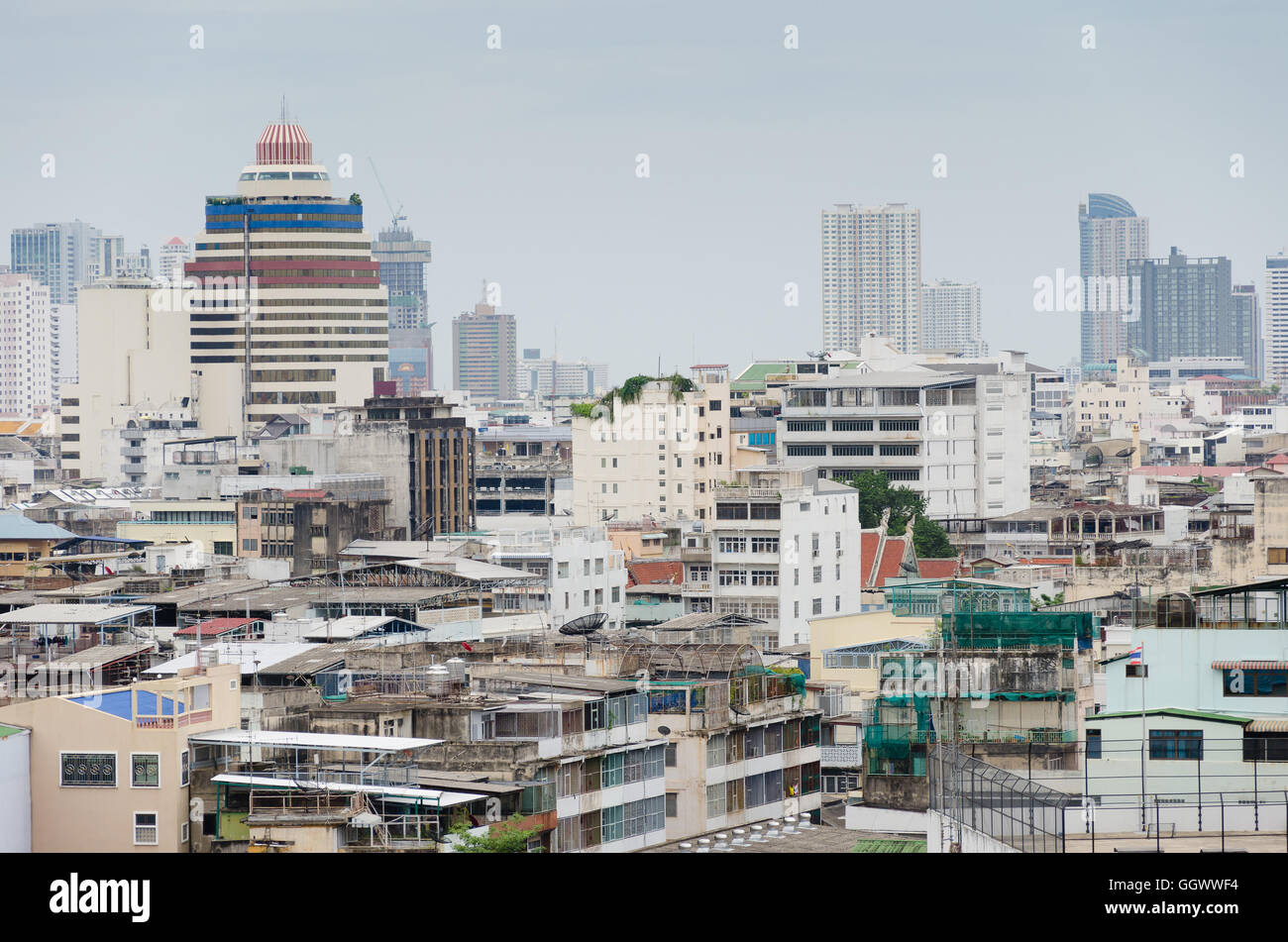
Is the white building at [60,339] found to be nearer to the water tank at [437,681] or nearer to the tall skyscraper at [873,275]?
the tall skyscraper at [873,275]

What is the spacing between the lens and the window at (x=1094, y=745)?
1235 cm

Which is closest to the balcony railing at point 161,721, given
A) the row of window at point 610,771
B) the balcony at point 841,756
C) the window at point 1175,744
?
the row of window at point 610,771

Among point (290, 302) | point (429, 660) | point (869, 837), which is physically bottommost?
point (869, 837)

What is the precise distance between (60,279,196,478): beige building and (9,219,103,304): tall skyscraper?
59.6m

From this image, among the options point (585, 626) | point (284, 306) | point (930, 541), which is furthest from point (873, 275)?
point (585, 626)

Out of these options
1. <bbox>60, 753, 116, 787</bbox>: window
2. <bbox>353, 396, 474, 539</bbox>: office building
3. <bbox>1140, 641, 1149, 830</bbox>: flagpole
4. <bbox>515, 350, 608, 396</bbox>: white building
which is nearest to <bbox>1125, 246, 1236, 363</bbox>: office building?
<bbox>515, 350, 608, 396</bbox>: white building

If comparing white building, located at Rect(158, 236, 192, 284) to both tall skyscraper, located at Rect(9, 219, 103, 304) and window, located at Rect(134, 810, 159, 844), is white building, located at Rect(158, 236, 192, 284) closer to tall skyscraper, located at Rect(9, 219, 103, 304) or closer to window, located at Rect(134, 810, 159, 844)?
tall skyscraper, located at Rect(9, 219, 103, 304)

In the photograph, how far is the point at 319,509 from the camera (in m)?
40.1

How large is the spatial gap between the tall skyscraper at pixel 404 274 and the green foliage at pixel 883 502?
130 m

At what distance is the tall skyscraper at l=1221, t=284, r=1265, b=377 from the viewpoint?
158500mm
